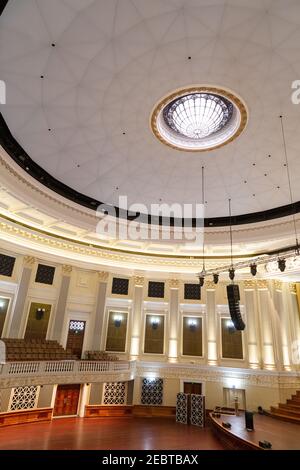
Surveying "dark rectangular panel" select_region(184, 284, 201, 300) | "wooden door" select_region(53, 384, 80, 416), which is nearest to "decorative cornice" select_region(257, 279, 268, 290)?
"dark rectangular panel" select_region(184, 284, 201, 300)

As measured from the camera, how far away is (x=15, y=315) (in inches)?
535

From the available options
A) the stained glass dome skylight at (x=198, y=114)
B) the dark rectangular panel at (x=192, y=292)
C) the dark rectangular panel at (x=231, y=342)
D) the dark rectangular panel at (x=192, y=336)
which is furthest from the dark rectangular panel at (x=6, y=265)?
the dark rectangular panel at (x=231, y=342)

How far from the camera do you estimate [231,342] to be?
15891 millimetres

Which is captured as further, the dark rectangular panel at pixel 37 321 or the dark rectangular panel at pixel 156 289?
the dark rectangular panel at pixel 156 289

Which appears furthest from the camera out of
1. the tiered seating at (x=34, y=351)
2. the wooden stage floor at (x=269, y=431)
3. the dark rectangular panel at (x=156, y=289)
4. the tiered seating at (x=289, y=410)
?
the dark rectangular panel at (x=156, y=289)

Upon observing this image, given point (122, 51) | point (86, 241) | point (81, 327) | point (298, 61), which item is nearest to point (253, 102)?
point (298, 61)

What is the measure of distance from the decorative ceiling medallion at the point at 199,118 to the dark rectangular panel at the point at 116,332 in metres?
10.7

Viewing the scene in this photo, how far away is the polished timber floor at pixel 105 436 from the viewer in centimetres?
985

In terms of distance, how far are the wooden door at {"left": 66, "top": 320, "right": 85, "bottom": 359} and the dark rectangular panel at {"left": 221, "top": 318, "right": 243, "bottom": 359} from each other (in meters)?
7.74

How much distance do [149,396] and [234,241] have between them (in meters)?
9.30

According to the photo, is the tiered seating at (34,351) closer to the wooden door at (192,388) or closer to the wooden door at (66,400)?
the wooden door at (66,400)

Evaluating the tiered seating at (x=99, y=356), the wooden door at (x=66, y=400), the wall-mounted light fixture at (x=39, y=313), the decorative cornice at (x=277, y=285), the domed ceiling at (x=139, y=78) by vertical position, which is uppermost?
Answer: the domed ceiling at (x=139, y=78)

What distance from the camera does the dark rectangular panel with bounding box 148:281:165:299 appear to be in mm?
17422
